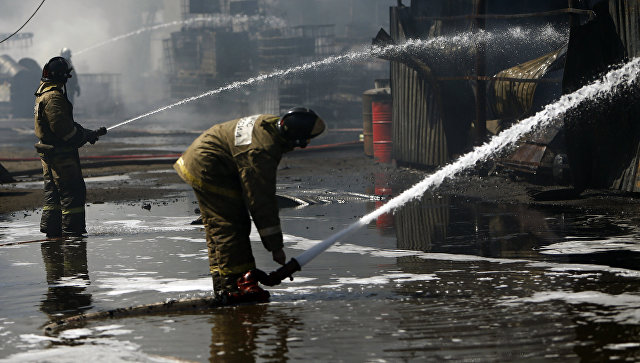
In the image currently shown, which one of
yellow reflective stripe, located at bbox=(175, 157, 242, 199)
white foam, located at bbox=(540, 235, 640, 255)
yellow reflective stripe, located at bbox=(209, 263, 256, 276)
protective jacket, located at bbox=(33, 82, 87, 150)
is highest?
protective jacket, located at bbox=(33, 82, 87, 150)

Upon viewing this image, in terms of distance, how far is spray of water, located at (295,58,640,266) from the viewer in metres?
11.3

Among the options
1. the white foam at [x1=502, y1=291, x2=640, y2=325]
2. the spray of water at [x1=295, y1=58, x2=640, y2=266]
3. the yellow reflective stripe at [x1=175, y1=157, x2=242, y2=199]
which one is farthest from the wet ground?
the spray of water at [x1=295, y1=58, x2=640, y2=266]

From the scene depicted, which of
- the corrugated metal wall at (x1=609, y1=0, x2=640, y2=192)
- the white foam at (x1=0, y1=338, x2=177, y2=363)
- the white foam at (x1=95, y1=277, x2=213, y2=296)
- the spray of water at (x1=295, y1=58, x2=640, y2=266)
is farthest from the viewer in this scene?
the spray of water at (x1=295, y1=58, x2=640, y2=266)

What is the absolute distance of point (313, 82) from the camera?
40.6 m

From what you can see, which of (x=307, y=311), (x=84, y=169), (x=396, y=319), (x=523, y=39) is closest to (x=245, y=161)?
(x=307, y=311)

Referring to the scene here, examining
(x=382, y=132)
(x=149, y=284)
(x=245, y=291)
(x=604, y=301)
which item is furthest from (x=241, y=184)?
(x=382, y=132)

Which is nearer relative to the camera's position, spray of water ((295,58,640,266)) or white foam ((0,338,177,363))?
white foam ((0,338,177,363))

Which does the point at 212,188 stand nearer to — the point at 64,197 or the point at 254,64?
the point at 64,197

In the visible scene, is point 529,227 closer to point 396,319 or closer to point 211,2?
point 396,319

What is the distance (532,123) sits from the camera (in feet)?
46.2

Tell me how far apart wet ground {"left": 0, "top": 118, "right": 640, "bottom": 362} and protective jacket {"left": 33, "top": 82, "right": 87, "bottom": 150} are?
111cm

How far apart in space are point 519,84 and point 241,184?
9268mm

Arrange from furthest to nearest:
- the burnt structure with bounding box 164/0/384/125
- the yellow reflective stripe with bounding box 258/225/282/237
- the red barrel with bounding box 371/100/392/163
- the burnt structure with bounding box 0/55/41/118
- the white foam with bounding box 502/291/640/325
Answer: the burnt structure with bounding box 0/55/41/118 < the burnt structure with bounding box 164/0/384/125 < the red barrel with bounding box 371/100/392/163 < the yellow reflective stripe with bounding box 258/225/282/237 < the white foam with bounding box 502/291/640/325

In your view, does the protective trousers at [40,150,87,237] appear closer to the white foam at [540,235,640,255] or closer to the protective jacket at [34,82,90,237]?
the protective jacket at [34,82,90,237]
